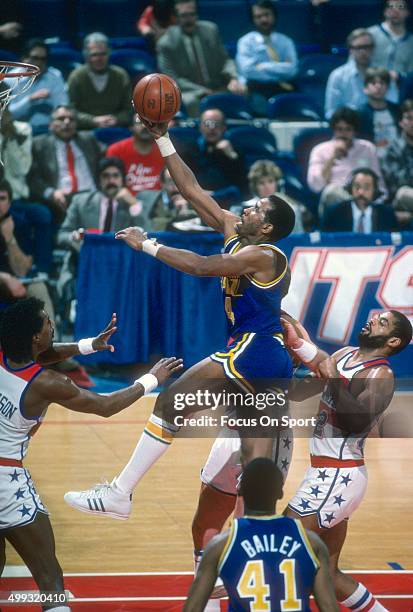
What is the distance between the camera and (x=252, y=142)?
43.8 feet

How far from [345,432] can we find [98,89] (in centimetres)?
840

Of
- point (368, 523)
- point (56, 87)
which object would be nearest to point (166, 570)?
point (368, 523)

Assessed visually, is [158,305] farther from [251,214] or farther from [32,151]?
[251,214]

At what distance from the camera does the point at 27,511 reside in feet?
18.1

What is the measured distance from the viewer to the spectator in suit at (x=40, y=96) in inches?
523

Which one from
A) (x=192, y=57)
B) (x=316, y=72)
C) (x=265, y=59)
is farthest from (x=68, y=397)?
(x=316, y=72)

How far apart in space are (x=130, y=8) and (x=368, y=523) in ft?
31.9

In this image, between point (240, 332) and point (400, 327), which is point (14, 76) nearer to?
point (240, 332)

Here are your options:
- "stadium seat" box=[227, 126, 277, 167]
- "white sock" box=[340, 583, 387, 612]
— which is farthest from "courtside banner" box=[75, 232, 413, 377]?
"white sock" box=[340, 583, 387, 612]

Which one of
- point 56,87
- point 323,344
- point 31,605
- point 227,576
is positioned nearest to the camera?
point 227,576

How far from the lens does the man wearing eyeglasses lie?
13.9m

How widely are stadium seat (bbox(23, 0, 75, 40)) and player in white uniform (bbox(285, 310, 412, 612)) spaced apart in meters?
10.4

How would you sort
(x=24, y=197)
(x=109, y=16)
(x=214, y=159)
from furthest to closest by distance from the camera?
(x=109, y=16) < (x=214, y=159) < (x=24, y=197)

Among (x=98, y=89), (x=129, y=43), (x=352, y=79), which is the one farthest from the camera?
(x=129, y=43)
